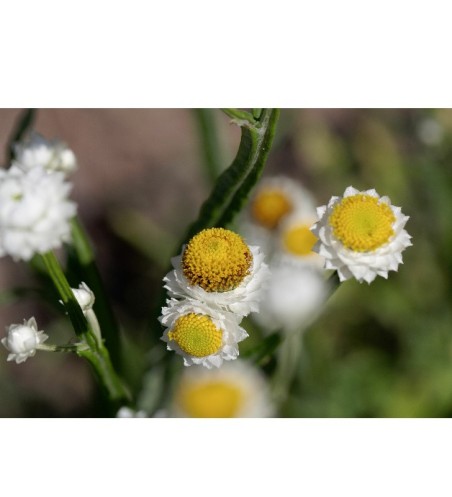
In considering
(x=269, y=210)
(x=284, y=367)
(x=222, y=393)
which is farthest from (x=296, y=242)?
(x=222, y=393)

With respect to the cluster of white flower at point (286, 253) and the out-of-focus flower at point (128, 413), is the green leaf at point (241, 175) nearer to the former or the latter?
the cluster of white flower at point (286, 253)

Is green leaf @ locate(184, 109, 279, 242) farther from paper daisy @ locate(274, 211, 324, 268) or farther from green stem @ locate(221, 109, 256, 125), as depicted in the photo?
paper daisy @ locate(274, 211, 324, 268)

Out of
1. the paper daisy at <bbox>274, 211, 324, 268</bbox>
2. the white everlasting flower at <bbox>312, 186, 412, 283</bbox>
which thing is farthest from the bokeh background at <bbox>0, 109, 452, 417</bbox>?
the white everlasting flower at <bbox>312, 186, 412, 283</bbox>

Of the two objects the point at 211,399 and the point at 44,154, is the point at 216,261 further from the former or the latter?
the point at 211,399

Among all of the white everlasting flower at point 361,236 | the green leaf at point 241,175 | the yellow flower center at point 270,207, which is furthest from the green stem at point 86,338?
the yellow flower center at point 270,207

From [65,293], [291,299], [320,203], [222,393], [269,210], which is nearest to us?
[65,293]

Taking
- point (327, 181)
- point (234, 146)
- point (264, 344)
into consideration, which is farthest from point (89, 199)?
point (264, 344)

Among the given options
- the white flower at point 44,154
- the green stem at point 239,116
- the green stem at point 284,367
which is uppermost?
the green stem at point 239,116
